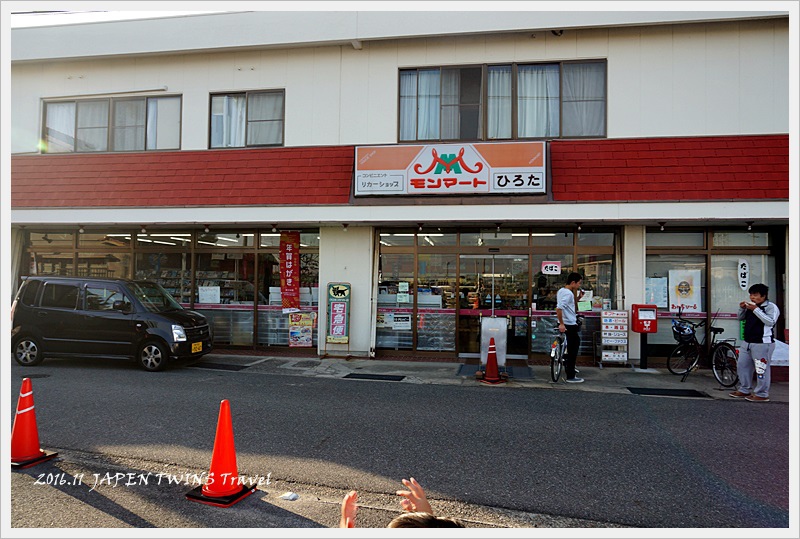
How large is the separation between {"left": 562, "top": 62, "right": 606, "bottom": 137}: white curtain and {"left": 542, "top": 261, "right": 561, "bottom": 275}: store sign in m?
2.86

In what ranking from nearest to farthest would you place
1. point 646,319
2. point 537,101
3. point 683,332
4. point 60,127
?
point 683,332 < point 646,319 < point 537,101 < point 60,127

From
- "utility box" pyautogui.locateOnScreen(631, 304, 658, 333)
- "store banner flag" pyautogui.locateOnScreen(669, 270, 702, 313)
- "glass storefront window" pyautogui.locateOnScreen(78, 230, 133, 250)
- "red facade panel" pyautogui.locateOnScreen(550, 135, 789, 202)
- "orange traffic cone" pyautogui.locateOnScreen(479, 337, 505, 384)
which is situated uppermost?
"red facade panel" pyautogui.locateOnScreen(550, 135, 789, 202)

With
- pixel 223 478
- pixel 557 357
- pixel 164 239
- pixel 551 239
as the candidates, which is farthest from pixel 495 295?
pixel 164 239

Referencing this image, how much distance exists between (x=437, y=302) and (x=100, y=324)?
22.9 feet

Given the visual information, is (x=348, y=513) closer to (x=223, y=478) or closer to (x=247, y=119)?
(x=223, y=478)

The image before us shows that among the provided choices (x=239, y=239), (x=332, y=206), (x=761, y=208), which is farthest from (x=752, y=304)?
(x=239, y=239)

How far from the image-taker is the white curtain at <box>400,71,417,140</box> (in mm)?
11656

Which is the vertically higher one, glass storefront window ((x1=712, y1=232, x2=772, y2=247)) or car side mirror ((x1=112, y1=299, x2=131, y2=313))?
glass storefront window ((x1=712, y1=232, x2=772, y2=247))

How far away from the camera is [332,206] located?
11.0 m

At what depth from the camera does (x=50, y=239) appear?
1333cm

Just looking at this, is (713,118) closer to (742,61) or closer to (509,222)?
(742,61)

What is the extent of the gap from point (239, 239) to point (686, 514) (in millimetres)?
10975

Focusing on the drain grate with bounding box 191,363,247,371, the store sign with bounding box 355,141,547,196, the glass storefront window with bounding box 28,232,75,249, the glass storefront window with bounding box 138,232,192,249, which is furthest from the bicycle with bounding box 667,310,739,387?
the glass storefront window with bounding box 28,232,75,249

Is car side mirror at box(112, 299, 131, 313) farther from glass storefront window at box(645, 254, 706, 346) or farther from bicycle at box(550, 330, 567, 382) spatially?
glass storefront window at box(645, 254, 706, 346)
